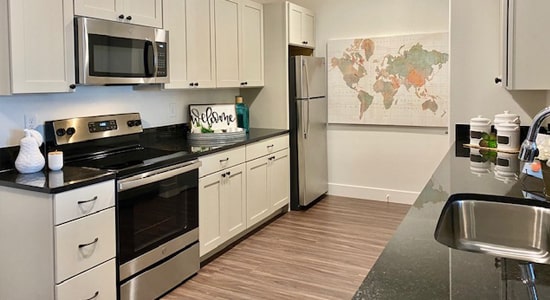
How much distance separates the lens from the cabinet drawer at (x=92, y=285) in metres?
2.21

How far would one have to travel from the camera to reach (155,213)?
2783mm

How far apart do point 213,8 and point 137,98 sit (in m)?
1.02

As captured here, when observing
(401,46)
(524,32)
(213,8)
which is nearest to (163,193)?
(213,8)

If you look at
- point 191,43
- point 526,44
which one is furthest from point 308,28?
point 526,44

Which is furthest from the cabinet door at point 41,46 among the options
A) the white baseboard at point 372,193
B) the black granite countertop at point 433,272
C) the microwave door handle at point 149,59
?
the white baseboard at point 372,193

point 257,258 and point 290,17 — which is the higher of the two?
point 290,17

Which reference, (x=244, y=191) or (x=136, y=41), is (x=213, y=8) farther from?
(x=244, y=191)

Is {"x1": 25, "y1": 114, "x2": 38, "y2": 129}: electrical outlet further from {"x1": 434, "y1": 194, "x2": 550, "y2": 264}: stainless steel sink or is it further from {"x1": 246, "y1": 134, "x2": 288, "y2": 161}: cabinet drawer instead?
{"x1": 434, "y1": 194, "x2": 550, "y2": 264}: stainless steel sink

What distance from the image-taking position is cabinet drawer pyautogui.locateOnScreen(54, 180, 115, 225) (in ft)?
7.02

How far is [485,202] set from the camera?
5.97 ft

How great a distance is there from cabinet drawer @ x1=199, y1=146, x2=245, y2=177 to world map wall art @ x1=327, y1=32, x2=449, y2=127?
6.18ft

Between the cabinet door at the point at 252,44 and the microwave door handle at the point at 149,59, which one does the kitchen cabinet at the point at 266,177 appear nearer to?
the cabinet door at the point at 252,44

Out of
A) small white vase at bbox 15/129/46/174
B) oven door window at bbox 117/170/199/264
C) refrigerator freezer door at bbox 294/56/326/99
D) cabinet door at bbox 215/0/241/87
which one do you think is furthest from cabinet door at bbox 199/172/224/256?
refrigerator freezer door at bbox 294/56/326/99

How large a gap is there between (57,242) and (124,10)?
1532mm
